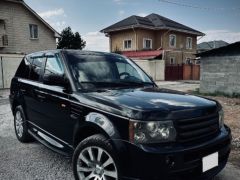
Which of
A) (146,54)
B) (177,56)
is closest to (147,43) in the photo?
(146,54)

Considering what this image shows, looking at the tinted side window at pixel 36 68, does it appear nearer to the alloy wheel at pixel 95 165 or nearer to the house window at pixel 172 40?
the alloy wheel at pixel 95 165

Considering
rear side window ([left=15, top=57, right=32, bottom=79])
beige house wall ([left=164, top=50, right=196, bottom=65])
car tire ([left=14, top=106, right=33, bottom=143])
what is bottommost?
car tire ([left=14, top=106, right=33, bottom=143])

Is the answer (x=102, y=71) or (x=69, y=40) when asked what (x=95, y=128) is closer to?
(x=102, y=71)

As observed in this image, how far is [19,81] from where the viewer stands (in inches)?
209

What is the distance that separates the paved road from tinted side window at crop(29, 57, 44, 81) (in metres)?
1.32

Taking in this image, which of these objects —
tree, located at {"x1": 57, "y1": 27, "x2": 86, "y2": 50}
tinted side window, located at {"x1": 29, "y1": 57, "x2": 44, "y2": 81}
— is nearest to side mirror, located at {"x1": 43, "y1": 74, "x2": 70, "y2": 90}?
tinted side window, located at {"x1": 29, "y1": 57, "x2": 44, "y2": 81}

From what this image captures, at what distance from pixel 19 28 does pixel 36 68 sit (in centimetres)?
2102

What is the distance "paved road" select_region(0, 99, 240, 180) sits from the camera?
147 inches

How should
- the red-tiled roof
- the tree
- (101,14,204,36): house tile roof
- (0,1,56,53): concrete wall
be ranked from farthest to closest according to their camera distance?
the tree < (101,14,204,36): house tile roof < the red-tiled roof < (0,1,56,53): concrete wall

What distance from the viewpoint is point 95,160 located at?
2990 millimetres

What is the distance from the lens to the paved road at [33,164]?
372 centimetres

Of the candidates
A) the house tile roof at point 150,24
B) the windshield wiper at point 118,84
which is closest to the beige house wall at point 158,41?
the house tile roof at point 150,24

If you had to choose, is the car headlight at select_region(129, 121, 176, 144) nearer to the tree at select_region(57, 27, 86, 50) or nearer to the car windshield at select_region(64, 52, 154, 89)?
the car windshield at select_region(64, 52, 154, 89)

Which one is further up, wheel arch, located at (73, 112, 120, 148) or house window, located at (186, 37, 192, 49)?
house window, located at (186, 37, 192, 49)
